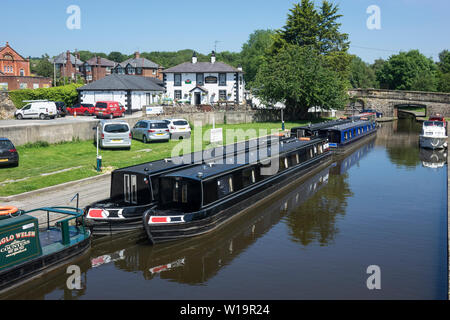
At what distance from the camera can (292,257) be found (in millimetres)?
14734

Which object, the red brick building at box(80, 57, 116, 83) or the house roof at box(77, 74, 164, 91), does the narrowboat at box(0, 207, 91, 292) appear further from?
the red brick building at box(80, 57, 116, 83)

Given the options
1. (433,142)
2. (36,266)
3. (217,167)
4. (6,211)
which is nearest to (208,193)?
(217,167)

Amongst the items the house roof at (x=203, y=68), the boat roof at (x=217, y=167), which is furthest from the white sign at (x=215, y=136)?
the house roof at (x=203, y=68)

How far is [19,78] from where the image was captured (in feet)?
218

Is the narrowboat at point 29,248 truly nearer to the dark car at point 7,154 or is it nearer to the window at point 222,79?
the dark car at point 7,154

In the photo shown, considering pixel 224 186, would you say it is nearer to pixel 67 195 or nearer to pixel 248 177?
pixel 248 177

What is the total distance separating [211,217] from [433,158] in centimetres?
2625

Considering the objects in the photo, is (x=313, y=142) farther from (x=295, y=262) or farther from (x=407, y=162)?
(x=295, y=262)

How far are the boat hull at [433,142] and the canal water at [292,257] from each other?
57.9ft

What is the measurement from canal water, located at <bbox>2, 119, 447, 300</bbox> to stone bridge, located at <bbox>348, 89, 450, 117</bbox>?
55.9 meters

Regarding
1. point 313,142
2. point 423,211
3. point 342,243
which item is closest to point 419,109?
point 313,142

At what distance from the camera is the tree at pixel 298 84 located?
5241cm

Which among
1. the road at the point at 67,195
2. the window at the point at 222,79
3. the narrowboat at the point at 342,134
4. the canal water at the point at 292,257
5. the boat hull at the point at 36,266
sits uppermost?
the window at the point at 222,79

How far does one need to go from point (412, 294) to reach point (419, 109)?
88866 mm
